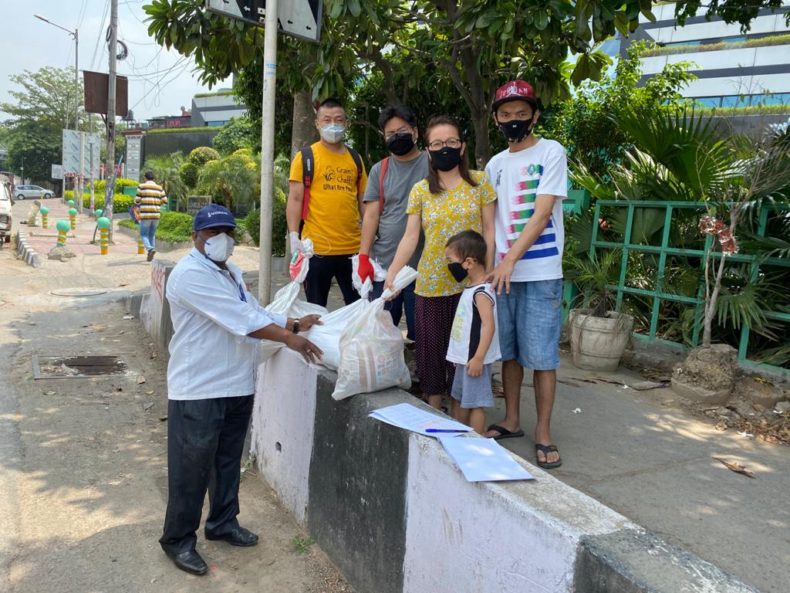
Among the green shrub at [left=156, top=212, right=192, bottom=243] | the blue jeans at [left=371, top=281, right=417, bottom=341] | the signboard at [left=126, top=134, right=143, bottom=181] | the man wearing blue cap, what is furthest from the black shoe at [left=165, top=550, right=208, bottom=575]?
the signboard at [left=126, top=134, right=143, bottom=181]

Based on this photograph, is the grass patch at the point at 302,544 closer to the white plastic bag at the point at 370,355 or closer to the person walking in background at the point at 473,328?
the white plastic bag at the point at 370,355

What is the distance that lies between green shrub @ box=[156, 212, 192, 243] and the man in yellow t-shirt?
498 inches

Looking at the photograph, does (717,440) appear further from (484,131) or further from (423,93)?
(423,93)

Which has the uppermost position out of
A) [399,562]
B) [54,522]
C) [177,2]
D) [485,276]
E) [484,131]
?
[177,2]

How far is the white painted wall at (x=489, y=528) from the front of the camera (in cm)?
183

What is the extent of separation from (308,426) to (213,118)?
59449mm

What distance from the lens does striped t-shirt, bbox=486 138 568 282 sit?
3.16m

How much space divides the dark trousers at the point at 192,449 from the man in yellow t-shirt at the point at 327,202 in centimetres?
119

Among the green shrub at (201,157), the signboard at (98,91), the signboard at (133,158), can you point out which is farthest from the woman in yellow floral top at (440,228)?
the signboard at (133,158)

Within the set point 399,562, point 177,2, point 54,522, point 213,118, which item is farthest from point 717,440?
point 213,118

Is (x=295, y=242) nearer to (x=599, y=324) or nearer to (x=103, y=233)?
(x=599, y=324)

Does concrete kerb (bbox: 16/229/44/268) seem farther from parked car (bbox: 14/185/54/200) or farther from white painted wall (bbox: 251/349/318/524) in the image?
parked car (bbox: 14/185/54/200)

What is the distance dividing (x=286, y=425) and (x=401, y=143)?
1.66 meters

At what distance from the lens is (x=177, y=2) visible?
557 cm
